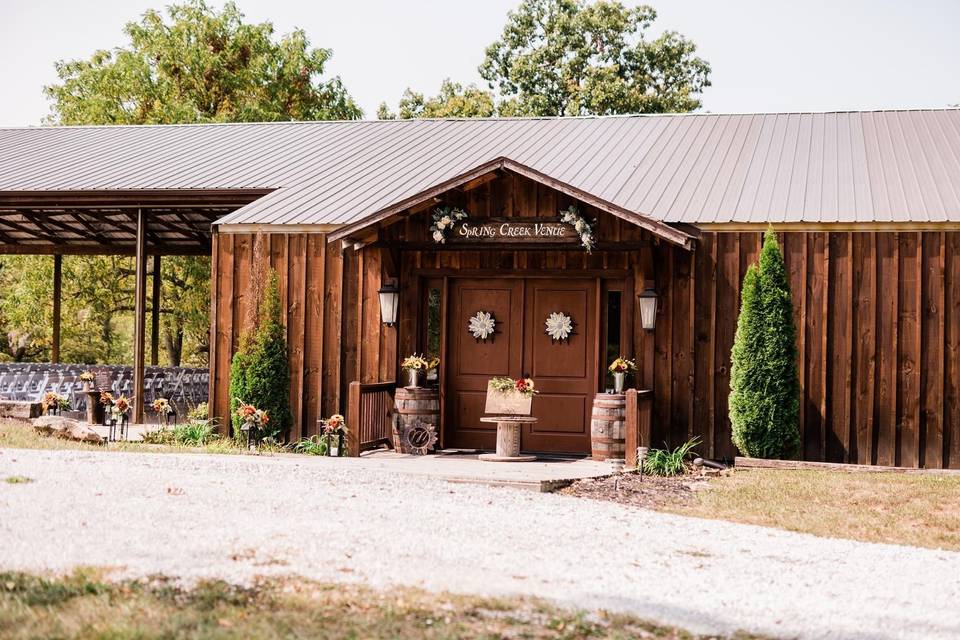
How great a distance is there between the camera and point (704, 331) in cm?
1337

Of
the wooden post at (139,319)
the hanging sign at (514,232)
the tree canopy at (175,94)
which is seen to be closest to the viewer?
the hanging sign at (514,232)

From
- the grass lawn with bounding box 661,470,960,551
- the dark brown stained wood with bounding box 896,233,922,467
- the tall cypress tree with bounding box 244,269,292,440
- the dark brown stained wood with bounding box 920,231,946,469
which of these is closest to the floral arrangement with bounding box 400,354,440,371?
the tall cypress tree with bounding box 244,269,292,440

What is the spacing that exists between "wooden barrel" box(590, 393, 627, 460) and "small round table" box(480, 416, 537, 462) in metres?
0.76

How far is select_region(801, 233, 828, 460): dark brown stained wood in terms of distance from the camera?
42.8ft

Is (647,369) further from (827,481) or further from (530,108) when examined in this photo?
(530,108)

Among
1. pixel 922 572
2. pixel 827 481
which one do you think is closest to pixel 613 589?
pixel 922 572

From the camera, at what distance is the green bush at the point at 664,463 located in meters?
12.1

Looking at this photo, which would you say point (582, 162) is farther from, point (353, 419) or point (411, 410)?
point (353, 419)

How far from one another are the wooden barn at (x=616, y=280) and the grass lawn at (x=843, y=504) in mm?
1473

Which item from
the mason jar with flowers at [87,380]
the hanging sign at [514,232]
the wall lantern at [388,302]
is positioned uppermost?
the hanging sign at [514,232]

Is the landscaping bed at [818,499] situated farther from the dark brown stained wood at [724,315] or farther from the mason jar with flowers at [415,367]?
the mason jar with flowers at [415,367]

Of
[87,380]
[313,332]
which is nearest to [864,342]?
[313,332]

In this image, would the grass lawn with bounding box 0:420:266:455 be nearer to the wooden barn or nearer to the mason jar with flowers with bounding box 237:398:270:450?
the mason jar with flowers with bounding box 237:398:270:450

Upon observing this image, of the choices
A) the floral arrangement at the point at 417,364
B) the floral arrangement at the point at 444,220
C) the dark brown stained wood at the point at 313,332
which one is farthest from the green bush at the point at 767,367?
the dark brown stained wood at the point at 313,332
